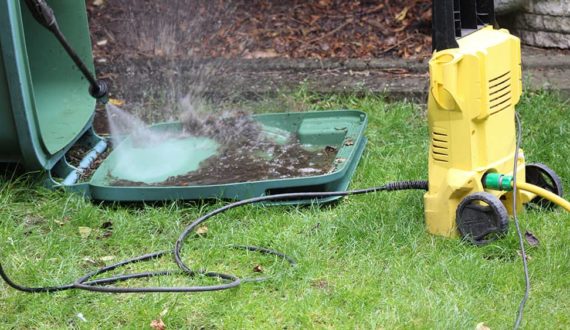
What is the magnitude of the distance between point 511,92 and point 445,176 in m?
0.42

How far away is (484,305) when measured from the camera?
284 cm

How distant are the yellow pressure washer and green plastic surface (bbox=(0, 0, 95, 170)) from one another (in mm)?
1689

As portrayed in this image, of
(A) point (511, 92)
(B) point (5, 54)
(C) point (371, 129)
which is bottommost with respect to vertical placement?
(C) point (371, 129)

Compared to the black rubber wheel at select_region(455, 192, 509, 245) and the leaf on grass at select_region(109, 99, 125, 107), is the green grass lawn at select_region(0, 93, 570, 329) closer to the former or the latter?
the black rubber wheel at select_region(455, 192, 509, 245)

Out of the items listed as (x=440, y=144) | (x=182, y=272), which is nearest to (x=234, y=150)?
(x=182, y=272)

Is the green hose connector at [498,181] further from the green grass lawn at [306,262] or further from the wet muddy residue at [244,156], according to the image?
the wet muddy residue at [244,156]

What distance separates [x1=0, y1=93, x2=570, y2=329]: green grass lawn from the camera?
2.83 meters

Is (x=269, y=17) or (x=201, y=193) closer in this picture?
(x=201, y=193)

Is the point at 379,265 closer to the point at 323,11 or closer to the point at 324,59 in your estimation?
the point at 324,59

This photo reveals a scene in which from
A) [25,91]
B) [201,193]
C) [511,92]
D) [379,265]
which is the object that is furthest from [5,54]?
[511,92]

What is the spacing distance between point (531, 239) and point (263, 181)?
111cm

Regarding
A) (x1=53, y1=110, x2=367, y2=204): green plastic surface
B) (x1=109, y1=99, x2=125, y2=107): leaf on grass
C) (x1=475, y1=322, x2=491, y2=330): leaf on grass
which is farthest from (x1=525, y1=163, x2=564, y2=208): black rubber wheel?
(x1=109, y1=99, x2=125, y2=107): leaf on grass

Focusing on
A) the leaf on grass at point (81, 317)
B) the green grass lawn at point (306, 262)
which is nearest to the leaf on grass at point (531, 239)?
the green grass lawn at point (306, 262)

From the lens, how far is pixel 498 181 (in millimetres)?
3154
